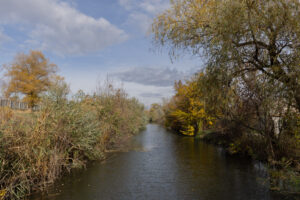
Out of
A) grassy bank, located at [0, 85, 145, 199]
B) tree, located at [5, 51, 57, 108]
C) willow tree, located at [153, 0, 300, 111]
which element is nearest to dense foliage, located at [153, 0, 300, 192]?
willow tree, located at [153, 0, 300, 111]

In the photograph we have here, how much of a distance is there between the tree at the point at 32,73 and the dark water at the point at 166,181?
22538 mm

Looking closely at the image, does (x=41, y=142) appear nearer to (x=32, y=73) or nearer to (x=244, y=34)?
(x=244, y=34)

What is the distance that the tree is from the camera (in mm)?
29497

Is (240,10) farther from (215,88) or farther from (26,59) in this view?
(26,59)

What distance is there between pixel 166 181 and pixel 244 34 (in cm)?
591

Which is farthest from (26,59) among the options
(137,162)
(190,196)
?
(190,196)

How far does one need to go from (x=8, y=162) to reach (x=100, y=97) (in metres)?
10.3

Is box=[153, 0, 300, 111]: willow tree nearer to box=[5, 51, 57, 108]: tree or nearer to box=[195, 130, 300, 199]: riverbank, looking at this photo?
box=[195, 130, 300, 199]: riverbank

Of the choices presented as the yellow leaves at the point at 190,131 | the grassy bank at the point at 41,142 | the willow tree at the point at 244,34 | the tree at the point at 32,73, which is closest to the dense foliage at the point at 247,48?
the willow tree at the point at 244,34

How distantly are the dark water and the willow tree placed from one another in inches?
137

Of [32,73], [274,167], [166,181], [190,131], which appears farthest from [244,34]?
[32,73]

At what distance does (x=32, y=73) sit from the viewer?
31.5 meters

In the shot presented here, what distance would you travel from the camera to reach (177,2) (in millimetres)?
7832

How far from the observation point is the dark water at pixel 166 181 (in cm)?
708
